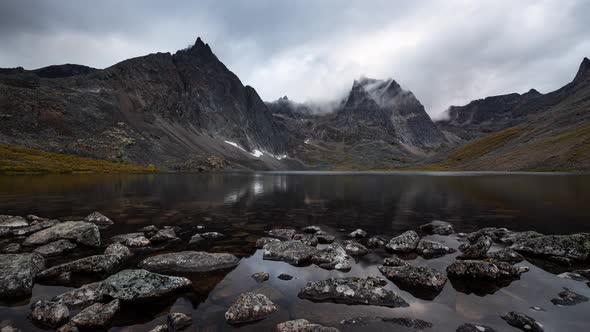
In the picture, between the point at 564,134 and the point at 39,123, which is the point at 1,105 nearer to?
the point at 39,123

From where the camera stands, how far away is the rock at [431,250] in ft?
56.7

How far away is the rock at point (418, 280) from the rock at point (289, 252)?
14.7 ft

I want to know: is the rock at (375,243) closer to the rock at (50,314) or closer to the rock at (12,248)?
the rock at (50,314)

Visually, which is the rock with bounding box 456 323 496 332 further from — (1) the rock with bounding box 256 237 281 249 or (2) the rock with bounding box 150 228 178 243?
(2) the rock with bounding box 150 228 178 243

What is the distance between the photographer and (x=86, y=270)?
13375mm

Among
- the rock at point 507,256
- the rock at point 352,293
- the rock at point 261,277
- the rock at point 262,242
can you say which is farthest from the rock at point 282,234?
the rock at point 507,256

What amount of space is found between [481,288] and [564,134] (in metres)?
237

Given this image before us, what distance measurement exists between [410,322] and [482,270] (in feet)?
19.6

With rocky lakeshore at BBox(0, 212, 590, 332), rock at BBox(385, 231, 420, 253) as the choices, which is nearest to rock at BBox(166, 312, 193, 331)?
rocky lakeshore at BBox(0, 212, 590, 332)

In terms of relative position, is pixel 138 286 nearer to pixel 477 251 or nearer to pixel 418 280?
pixel 418 280

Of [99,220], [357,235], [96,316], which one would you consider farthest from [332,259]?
[99,220]

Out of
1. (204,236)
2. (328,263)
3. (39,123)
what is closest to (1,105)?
(39,123)

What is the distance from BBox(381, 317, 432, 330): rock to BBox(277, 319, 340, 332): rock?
2172 mm

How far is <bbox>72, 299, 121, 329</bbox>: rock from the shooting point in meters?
8.95
